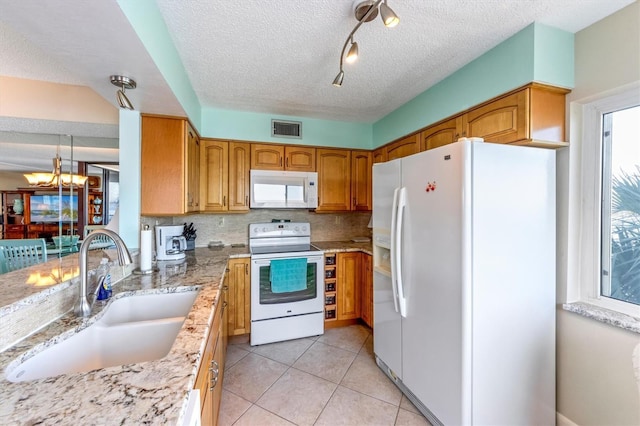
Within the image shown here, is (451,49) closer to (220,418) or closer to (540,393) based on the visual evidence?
(540,393)

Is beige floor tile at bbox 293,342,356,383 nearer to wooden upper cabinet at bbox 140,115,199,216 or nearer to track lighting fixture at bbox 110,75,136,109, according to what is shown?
wooden upper cabinet at bbox 140,115,199,216

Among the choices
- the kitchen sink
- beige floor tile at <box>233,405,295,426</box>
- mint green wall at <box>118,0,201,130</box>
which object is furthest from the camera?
beige floor tile at <box>233,405,295,426</box>

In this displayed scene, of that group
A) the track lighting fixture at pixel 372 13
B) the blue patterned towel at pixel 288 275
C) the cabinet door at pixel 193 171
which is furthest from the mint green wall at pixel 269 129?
the track lighting fixture at pixel 372 13

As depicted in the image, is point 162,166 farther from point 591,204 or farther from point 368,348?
point 591,204

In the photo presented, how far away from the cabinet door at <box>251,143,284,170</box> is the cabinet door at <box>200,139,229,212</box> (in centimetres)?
30

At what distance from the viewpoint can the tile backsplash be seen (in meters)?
3.06

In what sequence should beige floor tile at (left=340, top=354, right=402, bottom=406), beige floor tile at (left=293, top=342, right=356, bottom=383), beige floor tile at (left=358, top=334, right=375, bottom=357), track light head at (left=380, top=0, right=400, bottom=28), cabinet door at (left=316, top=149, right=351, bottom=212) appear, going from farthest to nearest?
cabinet door at (left=316, top=149, right=351, bottom=212)
beige floor tile at (left=358, top=334, right=375, bottom=357)
beige floor tile at (left=293, top=342, right=356, bottom=383)
beige floor tile at (left=340, top=354, right=402, bottom=406)
track light head at (left=380, top=0, right=400, bottom=28)

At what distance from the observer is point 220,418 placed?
66.3 inches

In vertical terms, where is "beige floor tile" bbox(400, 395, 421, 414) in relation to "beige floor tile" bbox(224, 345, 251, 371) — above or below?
below

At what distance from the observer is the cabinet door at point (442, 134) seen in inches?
80.0

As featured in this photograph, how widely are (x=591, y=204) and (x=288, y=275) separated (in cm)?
Result: 237

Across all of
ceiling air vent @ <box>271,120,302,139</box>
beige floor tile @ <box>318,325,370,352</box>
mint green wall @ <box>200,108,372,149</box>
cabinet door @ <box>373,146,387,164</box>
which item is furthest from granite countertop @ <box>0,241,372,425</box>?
cabinet door @ <box>373,146,387,164</box>

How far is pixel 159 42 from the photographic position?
4.53ft

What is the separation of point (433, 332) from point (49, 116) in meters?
3.34
